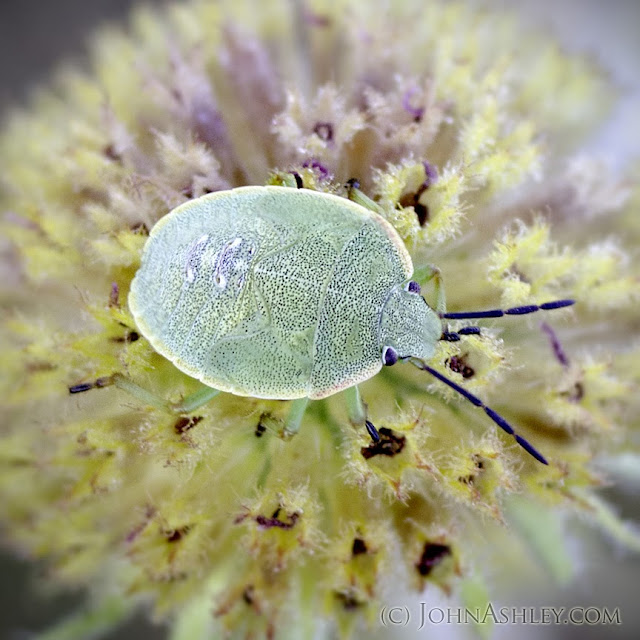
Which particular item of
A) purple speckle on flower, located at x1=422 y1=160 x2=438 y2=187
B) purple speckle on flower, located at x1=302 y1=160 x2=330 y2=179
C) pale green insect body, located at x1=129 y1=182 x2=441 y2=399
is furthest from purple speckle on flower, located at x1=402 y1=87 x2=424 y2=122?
pale green insect body, located at x1=129 y1=182 x2=441 y2=399

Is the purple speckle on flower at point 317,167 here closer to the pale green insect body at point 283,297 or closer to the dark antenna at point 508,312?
the pale green insect body at point 283,297

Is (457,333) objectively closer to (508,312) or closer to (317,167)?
(508,312)

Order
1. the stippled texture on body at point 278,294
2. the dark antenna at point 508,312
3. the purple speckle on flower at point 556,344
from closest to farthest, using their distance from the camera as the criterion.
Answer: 1. the stippled texture on body at point 278,294
2. the dark antenna at point 508,312
3. the purple speckle on flower at point 556,344

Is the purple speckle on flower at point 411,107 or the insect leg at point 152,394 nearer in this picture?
the insect leg at point 152,394

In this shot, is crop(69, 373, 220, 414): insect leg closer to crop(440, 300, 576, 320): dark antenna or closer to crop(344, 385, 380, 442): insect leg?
crop(344, 385, 380, 442): insect leg

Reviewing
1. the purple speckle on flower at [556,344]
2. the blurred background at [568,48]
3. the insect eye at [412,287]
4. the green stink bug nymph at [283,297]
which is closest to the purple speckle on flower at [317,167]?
the green stink bug nymph at [283,297]

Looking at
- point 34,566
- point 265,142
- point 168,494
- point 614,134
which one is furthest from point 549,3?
→ point 34,566

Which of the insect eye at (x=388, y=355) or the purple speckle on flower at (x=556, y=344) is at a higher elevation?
the insect eye at (x=388, y=355)

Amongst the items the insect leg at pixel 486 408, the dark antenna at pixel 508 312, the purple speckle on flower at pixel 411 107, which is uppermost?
the purple speckle on flower at pixel 411 107
